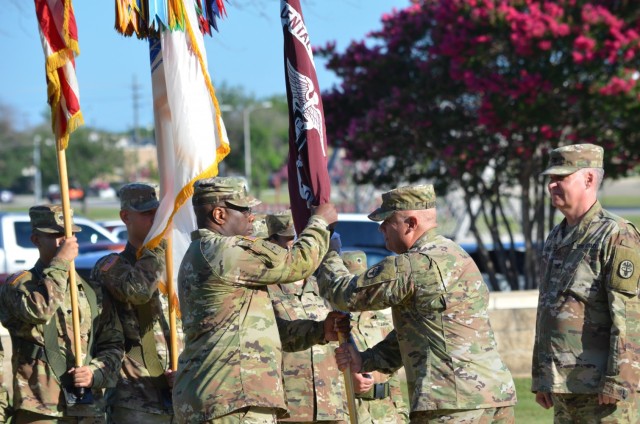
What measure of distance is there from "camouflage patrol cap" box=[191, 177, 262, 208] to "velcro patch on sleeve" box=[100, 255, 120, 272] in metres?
1.16

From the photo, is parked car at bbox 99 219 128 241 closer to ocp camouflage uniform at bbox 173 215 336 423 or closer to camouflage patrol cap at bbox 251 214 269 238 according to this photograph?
camouflage patrol cap at bbox 251 214 269 238

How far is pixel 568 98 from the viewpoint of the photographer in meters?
14.2

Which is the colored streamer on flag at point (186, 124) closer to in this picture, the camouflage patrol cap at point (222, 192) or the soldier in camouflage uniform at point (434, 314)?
the camouflage patrol cap at point (222, 192)

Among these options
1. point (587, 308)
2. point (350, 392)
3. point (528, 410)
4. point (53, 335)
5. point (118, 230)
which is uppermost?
point (587, 308)

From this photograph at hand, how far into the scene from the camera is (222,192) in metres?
5.65

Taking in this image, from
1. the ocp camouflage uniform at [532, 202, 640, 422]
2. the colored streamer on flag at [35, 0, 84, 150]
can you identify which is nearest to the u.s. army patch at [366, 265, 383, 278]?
the ocp camouflage uniform at [532, 202, 640, 422]

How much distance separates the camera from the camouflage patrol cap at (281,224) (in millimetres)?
7066

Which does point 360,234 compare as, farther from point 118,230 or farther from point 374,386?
point 374,386

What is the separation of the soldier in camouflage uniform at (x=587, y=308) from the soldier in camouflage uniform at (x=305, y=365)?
1237 mm

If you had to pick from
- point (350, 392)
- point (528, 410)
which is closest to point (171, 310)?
Answer: point (350, 392)

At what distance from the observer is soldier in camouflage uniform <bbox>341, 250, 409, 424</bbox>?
269 inches

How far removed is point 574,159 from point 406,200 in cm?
114

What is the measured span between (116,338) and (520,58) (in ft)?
29.3

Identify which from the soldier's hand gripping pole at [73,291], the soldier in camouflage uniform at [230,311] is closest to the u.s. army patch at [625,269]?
the soldier in camouflage uniform at [230,311]
